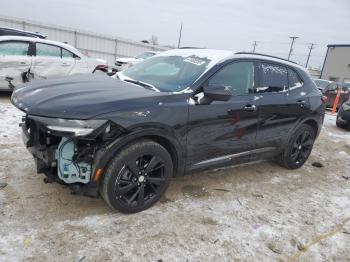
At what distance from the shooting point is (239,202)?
3889mm

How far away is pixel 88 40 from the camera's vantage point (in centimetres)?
2000

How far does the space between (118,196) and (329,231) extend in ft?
7.69

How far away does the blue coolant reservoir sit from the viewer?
2.88 m

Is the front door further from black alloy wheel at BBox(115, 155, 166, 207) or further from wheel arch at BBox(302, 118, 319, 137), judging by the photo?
wheel arch at BBox(302, 118, 319, 137)

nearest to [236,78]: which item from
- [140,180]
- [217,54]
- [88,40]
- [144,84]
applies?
[217,54]

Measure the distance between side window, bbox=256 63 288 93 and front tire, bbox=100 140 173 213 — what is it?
1720 mm

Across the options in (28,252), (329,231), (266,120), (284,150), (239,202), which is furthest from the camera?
(284,150)

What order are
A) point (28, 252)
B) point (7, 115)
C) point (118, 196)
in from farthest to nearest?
point (7, 115), point (118, 196), point (28, 252)

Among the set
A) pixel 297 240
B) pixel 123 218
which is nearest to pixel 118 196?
pixel 123 218

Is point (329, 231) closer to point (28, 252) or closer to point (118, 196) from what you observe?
point (118, 196)

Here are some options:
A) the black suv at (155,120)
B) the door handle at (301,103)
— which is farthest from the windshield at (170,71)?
the door handle at (301,103)

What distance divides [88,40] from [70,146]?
18663 mm

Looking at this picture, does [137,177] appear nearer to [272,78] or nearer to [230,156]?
[230,156]

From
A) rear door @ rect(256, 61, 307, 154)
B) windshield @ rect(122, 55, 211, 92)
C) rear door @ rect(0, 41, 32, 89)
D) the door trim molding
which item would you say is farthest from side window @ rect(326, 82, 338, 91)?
rear door @ rect(0, 41, 32, 89)
